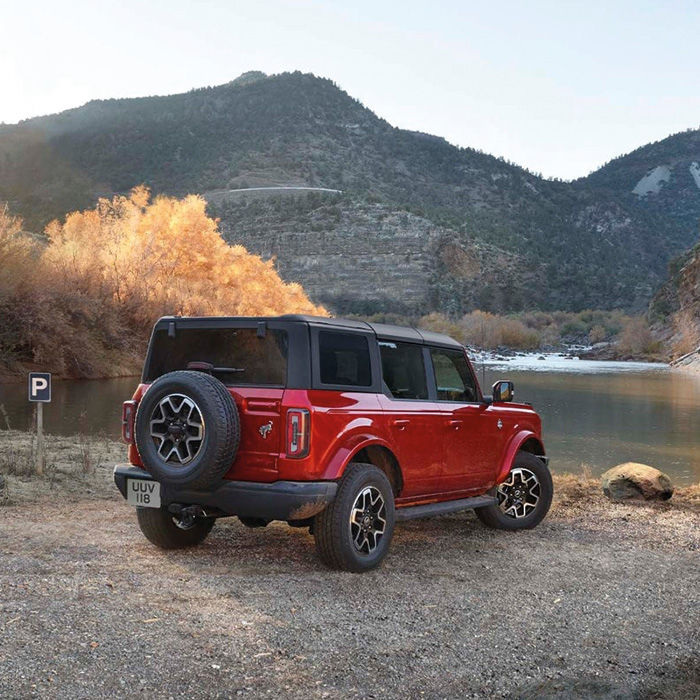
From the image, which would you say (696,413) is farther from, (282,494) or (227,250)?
(227,250)

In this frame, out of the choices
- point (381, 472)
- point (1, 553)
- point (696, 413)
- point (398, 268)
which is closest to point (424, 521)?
point (381, 472)

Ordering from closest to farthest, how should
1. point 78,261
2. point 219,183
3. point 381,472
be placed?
point 381,472 < point 78,261 < point 219,183

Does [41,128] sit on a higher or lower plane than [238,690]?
higher

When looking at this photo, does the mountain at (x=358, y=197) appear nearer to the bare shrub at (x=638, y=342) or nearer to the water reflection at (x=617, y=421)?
the bare shrub at (x=638, y=342)

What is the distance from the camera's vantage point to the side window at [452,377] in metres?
7.59

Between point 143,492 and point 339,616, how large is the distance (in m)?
1.91

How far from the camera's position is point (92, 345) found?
3684 cm

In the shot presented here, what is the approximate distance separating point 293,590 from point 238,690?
1.75 metres

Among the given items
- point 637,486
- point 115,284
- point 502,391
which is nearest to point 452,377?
Result: point 502,391

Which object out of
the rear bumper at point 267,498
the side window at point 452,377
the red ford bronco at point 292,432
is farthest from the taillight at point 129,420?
the side window at point 452,377

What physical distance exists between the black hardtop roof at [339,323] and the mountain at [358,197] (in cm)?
9188

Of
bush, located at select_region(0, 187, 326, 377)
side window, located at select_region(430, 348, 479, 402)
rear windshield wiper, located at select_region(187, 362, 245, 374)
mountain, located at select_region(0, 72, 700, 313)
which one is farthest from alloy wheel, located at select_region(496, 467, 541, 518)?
mountain, located at select_region(0, 72, 700, 313)

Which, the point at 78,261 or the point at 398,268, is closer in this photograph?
the point at 78,261

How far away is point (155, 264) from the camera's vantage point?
4659cm
